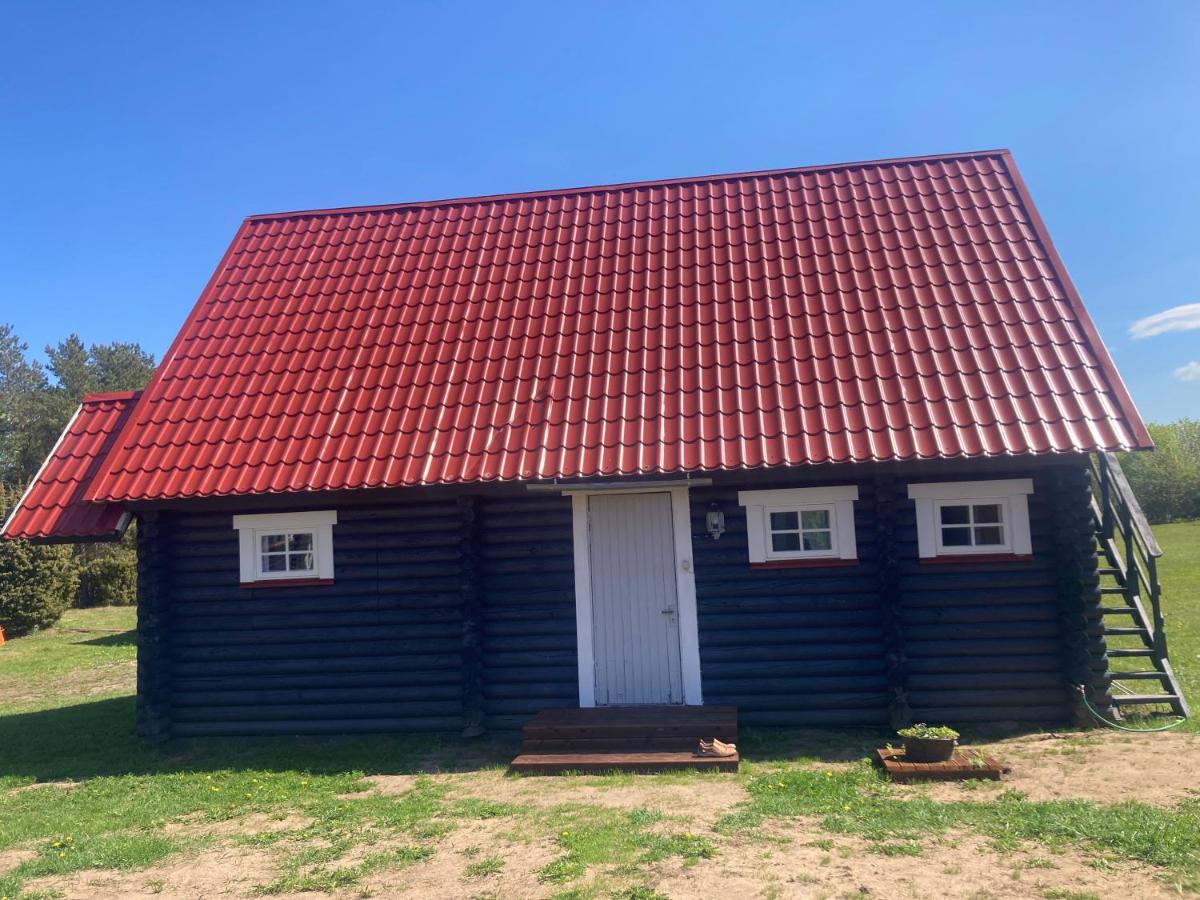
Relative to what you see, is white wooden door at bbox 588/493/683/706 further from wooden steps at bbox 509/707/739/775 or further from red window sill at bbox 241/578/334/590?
red window sill at bbox 241/578/334/590

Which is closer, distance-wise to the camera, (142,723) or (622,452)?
(622,452)

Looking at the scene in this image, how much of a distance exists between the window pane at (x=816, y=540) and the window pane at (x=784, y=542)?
0.29 feet

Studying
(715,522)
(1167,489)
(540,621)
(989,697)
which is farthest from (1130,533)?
(1167,489)

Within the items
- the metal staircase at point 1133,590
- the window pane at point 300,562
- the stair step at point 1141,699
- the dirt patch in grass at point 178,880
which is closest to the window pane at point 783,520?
the metal staircase at point 1133,590

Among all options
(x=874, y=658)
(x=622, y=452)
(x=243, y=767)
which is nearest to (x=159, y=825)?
(x=243, y=767)

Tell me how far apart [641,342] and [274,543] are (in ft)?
14.9

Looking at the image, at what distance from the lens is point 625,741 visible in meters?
7.96

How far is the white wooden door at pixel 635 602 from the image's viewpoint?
9016 mm

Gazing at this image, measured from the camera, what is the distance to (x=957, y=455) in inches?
312

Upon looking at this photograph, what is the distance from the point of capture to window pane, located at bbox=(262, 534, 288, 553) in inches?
381

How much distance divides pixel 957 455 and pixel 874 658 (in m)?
2.16

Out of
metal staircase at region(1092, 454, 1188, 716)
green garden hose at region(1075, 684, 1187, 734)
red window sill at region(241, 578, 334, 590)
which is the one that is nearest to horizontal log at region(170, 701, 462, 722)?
red window sill at region(241, 578, 334, 590)

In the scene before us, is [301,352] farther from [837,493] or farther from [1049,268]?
[1049,268]

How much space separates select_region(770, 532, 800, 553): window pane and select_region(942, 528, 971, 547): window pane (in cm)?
141
